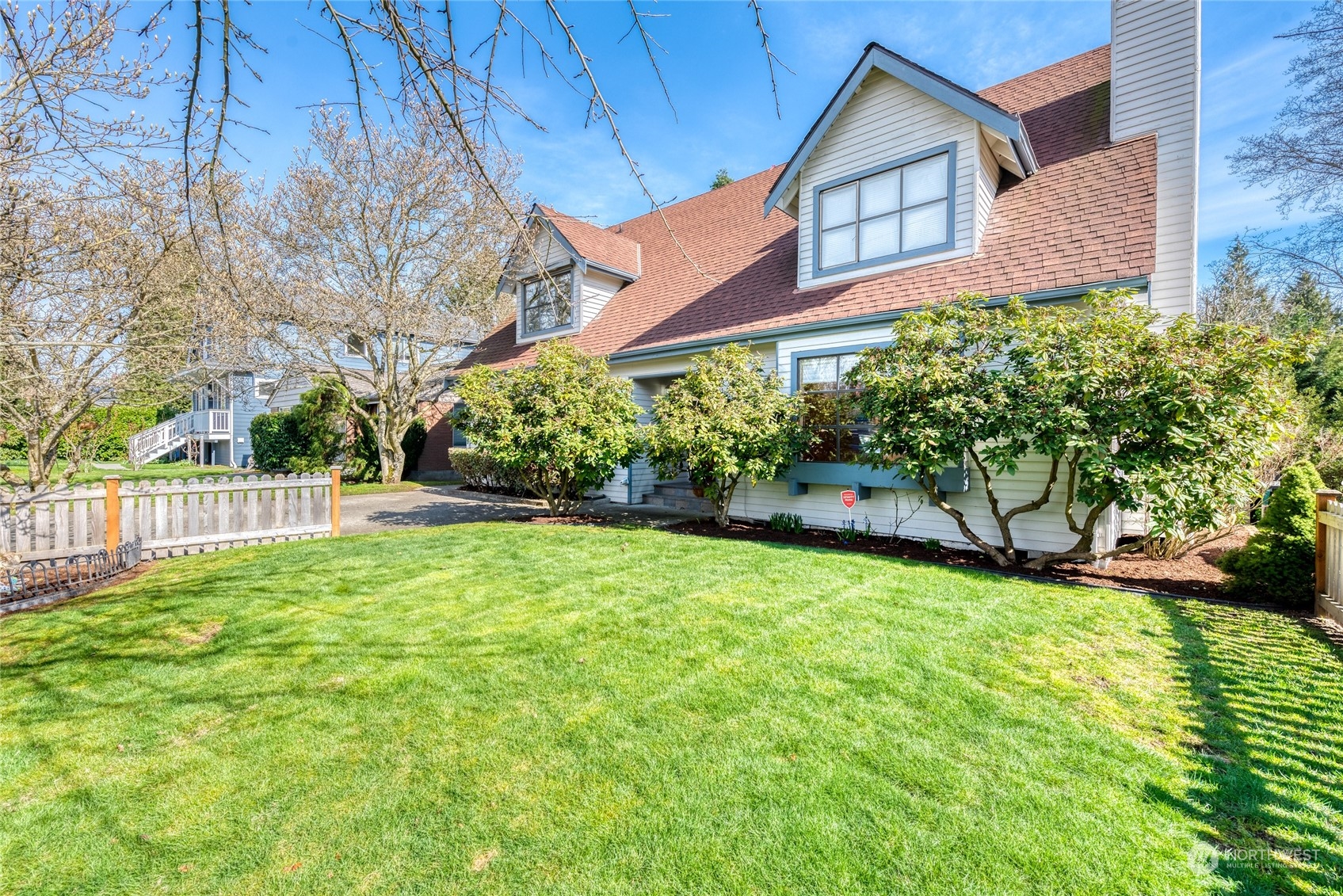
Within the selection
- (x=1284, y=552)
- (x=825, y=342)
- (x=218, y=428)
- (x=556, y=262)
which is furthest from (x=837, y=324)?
(x=218, y=428)

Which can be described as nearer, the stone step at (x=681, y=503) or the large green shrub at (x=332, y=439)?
the stone step at (x=681, y=503)

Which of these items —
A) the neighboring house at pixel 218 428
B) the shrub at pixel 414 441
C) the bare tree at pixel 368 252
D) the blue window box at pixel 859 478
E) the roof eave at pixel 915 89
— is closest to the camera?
the blue window box at pixel 859 478

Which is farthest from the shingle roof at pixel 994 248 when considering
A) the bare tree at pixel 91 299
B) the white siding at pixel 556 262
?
the bare tree at pixel 91 299

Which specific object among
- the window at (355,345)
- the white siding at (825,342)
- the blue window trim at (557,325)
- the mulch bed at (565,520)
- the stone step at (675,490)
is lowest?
the mulch bed at (565,520)

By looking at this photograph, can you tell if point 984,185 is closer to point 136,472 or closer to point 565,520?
point 565,520

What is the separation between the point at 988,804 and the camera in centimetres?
237

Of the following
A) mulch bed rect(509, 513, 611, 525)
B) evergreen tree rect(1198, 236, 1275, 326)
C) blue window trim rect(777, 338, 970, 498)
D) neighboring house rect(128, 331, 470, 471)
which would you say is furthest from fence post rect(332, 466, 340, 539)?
evergreen tree rect(1198, 236, 1275, 326)

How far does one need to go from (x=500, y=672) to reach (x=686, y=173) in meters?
3.63

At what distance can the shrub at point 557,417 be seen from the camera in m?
8.98

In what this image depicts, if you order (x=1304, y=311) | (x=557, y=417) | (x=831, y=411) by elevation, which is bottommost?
(x=557, y=417)

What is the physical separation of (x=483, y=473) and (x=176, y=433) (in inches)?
896

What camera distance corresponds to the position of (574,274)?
1397 cm

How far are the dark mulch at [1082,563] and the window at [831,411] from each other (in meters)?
1.31

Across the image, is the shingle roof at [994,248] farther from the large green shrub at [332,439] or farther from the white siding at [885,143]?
the large green shrub at [332,439]
